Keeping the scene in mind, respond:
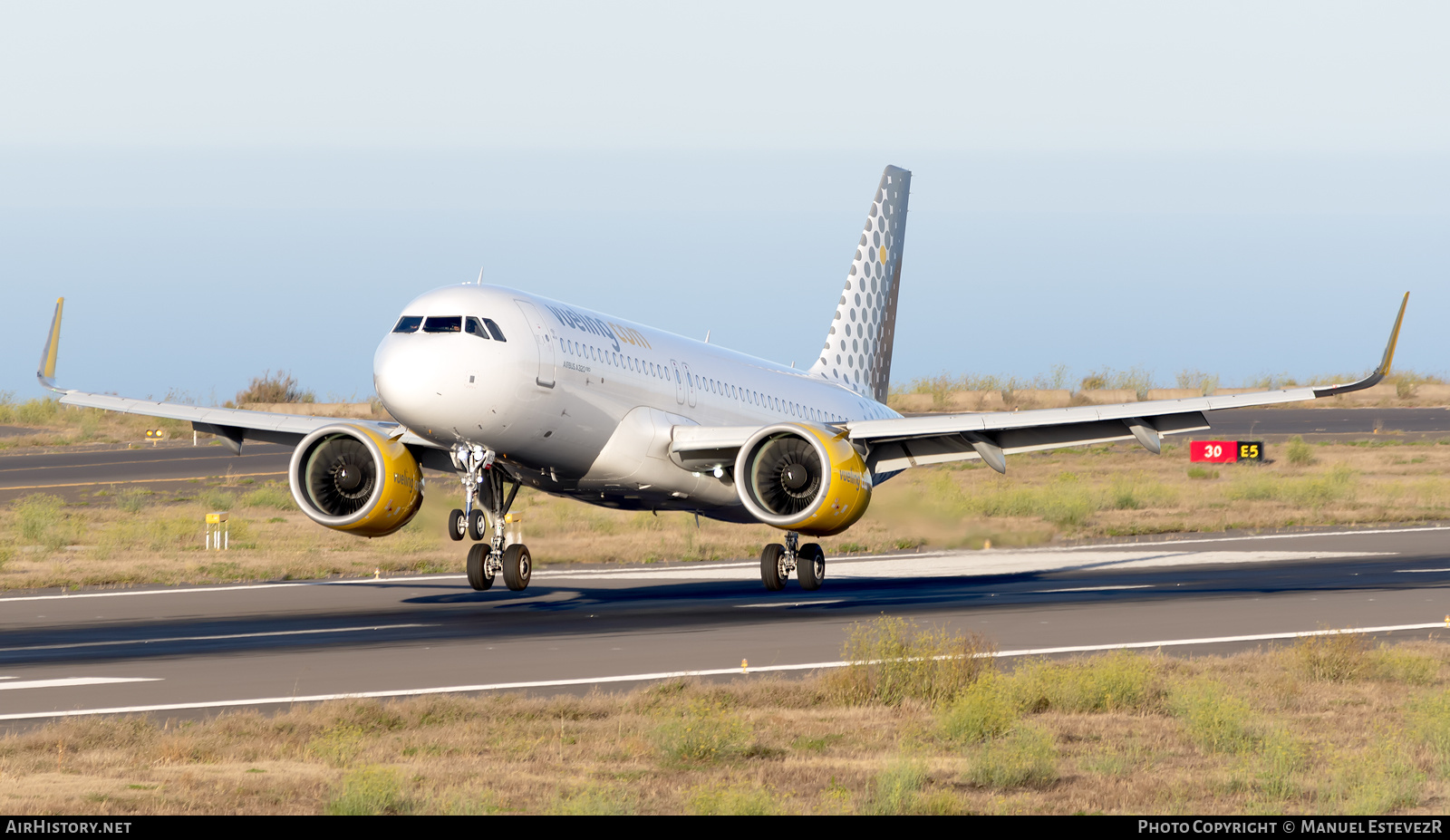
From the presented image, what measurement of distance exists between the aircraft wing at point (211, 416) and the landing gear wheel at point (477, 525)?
4.41m

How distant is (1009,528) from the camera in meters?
45.6

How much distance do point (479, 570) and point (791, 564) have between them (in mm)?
7125

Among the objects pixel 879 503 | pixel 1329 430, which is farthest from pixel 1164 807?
pixel 1329 430

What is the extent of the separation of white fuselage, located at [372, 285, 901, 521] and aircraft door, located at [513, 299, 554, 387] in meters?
0.02

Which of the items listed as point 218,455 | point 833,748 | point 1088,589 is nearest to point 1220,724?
point 833,748

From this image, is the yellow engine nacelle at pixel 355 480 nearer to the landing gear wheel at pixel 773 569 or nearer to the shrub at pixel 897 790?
the landing gear wheel at pixel 773 569

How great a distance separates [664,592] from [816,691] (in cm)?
1681

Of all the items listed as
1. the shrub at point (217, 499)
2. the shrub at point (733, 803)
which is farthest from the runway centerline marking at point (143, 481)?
the shrub at point (733, 803)

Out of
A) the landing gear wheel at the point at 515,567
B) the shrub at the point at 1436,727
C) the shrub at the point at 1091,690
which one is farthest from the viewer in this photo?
the landing gear wheel at the point at 515,567

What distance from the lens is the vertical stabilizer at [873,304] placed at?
154ft

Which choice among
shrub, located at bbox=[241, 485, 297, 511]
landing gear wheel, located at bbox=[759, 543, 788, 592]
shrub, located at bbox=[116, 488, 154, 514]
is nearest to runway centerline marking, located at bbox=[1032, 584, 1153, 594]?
landing gear wheel, located at bbox=[759, 543, 788, 592]

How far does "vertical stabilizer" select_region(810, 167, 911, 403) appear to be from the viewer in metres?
47.1

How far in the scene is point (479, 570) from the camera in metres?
31.2

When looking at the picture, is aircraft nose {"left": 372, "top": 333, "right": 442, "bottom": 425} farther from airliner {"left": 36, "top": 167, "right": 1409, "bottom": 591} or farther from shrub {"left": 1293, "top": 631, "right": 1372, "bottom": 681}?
shrub {"left": 1293, "top": 631, "right": 1372, "bottom": 681}
